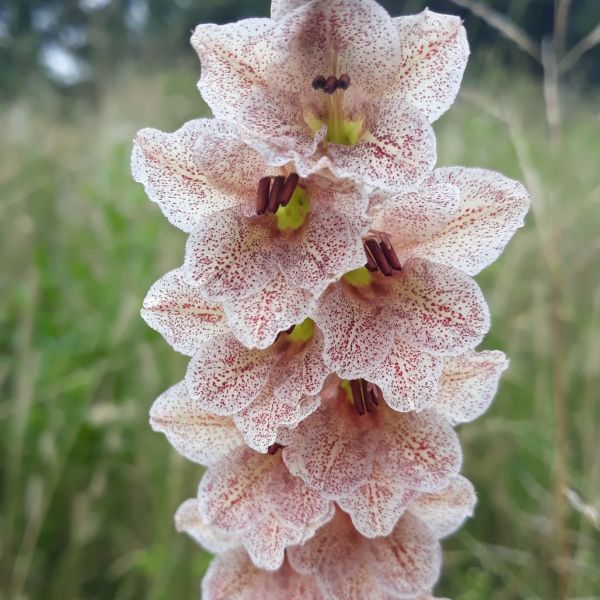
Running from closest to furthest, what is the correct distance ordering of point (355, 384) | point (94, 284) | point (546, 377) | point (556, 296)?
point (355, 384), point (556, 296), point (546, 377), point (94, 284)

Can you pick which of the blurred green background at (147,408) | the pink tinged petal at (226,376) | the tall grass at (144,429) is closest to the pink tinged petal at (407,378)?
the pink tinged petal at (226,376)

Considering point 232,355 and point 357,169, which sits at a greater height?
point 357,169

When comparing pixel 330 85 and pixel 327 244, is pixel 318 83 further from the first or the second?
pixel 327 244

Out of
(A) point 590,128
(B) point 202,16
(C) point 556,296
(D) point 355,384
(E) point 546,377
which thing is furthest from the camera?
(B) point 202,16

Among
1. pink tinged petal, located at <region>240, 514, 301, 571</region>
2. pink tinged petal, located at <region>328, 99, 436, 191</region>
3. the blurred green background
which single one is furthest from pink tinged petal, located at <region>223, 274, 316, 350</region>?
the blurred green background

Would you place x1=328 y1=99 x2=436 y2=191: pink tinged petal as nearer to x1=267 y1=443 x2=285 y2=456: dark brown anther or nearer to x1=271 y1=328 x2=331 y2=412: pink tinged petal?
x1=271 y1=328 x2=331 y2=412: pink tinged petal

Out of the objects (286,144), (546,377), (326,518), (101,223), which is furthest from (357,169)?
(101,223)

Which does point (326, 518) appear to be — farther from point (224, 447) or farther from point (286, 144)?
point (286, 144)
